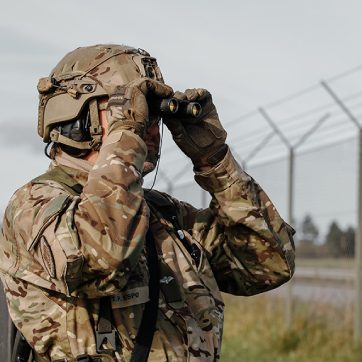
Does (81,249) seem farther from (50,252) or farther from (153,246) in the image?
(153,246)

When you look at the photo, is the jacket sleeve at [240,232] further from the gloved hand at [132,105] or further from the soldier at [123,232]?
the gloved hand at [132,105]

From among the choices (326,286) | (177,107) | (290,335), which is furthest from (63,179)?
(326,286)

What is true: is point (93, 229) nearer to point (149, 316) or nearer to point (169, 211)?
point (149, 316)

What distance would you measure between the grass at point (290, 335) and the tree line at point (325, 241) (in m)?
0.78

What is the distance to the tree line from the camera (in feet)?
36.5

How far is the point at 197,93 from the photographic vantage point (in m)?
3.60

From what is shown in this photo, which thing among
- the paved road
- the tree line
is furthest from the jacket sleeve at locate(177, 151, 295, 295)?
the tree line

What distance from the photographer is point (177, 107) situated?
3.42 m

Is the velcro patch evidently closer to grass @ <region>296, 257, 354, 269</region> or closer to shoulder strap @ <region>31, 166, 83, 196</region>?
shoulder strap @ <region>31, 166, 83, 196</region>

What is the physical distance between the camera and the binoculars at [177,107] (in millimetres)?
3398

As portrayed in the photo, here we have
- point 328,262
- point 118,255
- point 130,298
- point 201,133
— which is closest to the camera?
point 118,255

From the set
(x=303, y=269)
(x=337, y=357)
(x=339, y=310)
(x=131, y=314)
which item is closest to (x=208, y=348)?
(x=131, y=314)

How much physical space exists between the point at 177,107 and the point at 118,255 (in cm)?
63

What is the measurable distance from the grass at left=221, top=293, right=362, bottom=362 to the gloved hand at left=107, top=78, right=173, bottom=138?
6.65 m
